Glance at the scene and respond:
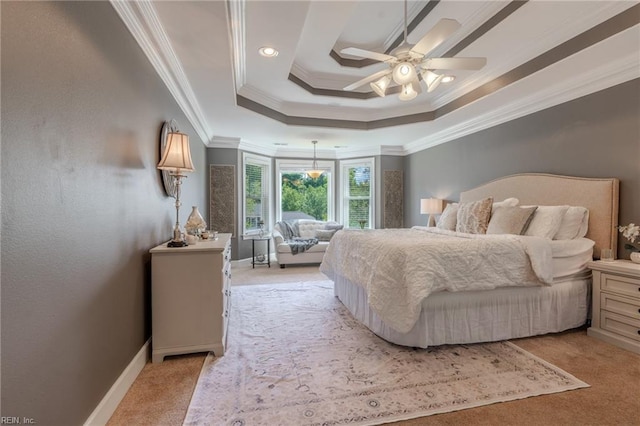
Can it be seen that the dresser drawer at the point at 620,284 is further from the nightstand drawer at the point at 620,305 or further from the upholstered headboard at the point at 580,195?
the upholstered headboard at the point at 580,195

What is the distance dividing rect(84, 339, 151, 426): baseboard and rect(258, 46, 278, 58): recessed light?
276 centimetres

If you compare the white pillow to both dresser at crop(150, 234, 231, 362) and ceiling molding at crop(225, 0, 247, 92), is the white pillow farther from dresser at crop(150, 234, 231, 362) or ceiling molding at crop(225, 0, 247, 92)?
ceiling molding at crop(225, 0, 247, 92)

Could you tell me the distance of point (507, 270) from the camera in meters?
2.51

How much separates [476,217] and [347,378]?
251 cm

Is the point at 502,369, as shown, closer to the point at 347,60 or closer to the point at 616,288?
the point at 616,288

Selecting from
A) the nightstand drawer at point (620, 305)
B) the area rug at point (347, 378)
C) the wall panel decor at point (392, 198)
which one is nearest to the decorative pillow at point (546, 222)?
the nightstand drawer at point (620, 305)

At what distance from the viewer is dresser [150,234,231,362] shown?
7.25ft

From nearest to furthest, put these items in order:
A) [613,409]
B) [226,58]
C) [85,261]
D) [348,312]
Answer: [85,261] → [613,409] → [226,58] → [348,312]

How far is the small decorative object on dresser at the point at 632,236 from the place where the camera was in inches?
97.6

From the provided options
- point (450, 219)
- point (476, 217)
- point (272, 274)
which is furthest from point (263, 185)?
point (476, 217)

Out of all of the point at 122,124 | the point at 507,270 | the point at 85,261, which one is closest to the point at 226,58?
the point at 122,124

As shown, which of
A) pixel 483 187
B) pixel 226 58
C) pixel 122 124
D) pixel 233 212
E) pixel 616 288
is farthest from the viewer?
pixel 233 212

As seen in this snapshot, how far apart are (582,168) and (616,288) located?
1.27m

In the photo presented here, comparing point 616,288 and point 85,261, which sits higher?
point 85,261
